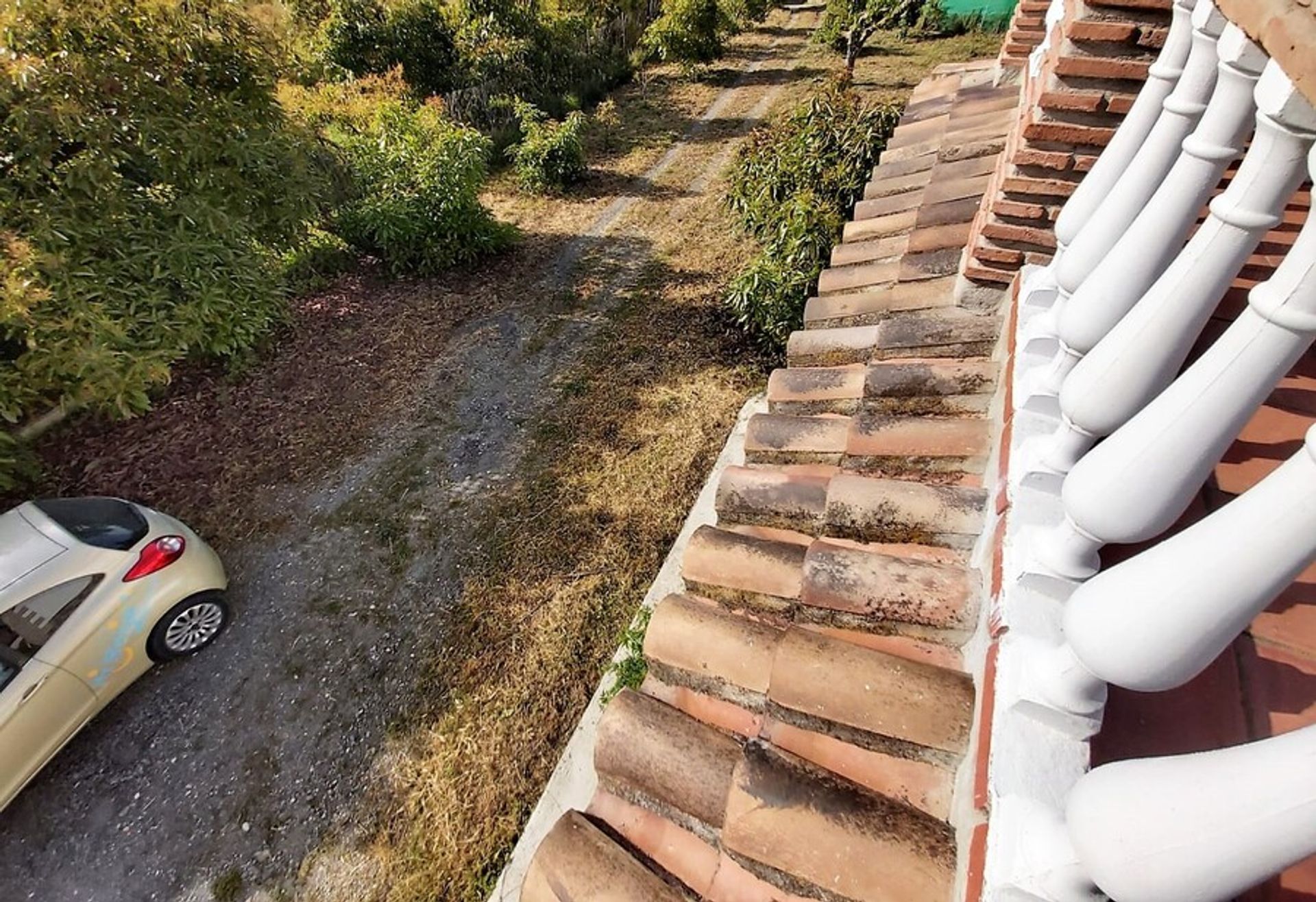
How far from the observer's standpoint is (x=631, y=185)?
40.7 feet

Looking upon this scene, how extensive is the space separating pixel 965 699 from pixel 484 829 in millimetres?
3353

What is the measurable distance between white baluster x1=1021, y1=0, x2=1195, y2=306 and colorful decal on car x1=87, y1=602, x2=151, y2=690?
222 inches

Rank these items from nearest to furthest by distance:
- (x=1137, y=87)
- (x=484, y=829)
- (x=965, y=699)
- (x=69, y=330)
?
(x=965, y=699), (x=1137, y=87), (x=484, y=829), (x=69, y=330)

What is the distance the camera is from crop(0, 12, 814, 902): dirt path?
12.7 feet

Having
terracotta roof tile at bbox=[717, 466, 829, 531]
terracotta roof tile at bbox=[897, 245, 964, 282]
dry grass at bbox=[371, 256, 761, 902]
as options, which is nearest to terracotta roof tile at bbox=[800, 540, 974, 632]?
terracotta roof tile at bbox=[717, 466, 829, 531]

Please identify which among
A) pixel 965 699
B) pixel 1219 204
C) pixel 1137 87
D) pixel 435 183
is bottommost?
pixel 435 183

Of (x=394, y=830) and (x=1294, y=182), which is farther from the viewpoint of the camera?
(x=394, y=830)

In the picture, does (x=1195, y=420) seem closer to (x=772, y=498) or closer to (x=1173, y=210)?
(x=1173, y=210)

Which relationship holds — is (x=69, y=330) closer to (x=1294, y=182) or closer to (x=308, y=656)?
(x=308, y=656)

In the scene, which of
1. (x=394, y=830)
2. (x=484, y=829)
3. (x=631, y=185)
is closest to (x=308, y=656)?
(x=394, y=830)

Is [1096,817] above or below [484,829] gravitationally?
above

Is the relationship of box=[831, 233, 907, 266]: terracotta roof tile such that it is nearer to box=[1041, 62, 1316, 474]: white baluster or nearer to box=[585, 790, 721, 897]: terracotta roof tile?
box=[1041, 62, 1316, 474]: white baluster

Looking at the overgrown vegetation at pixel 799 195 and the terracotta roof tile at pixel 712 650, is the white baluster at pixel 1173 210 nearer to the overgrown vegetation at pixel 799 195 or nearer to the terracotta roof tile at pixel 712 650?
the terracotta roof tile at pixel 712 650

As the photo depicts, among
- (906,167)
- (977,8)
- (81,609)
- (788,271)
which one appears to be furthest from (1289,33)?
(977,8)
